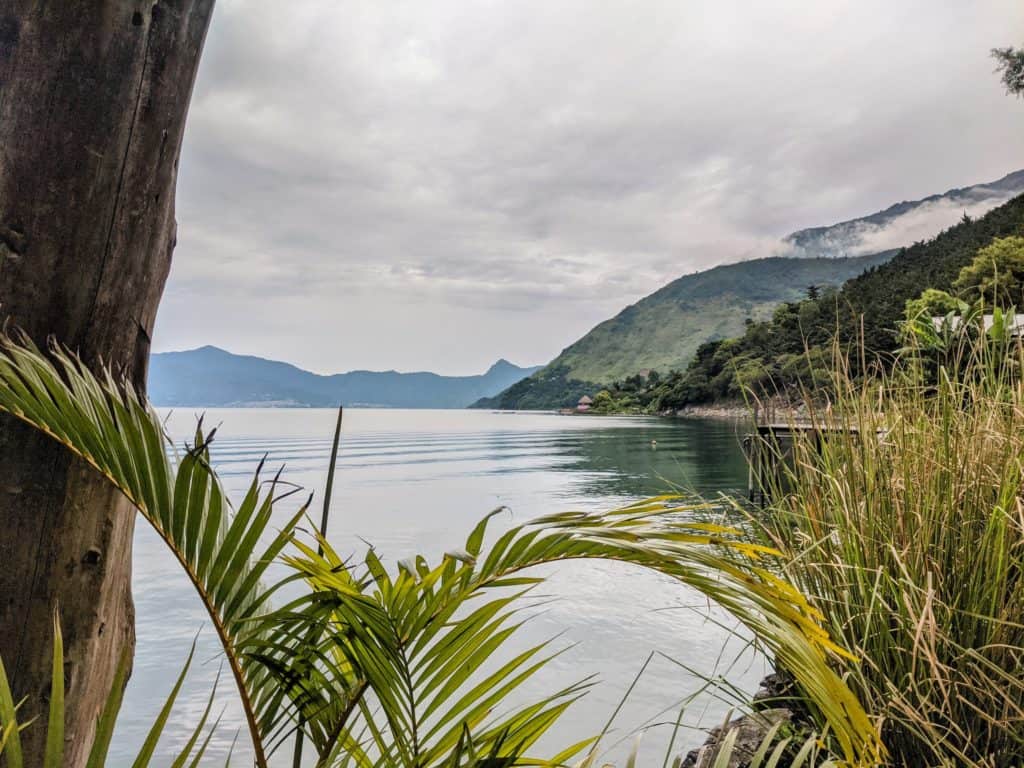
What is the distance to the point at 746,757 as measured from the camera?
2.52 m

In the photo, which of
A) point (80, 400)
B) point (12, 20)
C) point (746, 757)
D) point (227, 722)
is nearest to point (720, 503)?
point (746, 757)

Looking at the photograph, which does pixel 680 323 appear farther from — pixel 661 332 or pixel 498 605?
pixel 498 605

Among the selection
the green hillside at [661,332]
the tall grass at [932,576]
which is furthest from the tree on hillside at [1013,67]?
the green hillside at [661,332]

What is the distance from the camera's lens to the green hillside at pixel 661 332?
150250 mm

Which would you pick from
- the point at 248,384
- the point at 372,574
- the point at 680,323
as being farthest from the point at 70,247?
the point at 680,323

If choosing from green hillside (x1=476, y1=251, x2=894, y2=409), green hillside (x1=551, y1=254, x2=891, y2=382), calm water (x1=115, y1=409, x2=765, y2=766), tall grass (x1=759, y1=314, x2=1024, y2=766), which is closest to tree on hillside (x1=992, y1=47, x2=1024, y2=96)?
calm water (x1=115, y1=409, x2=765, y2=766)

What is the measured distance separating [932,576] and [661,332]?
18034cm

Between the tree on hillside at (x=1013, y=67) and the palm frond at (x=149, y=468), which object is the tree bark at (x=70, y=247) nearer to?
the palm frond at (x=149, y=468)

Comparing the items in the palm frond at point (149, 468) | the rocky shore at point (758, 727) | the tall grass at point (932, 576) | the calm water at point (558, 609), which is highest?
the palm frond at point (149, 468)

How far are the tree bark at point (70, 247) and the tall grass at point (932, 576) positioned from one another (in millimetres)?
1727

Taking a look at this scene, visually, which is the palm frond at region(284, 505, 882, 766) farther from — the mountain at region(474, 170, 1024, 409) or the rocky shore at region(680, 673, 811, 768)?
the mountain at region(474, 170, 1024, 409)

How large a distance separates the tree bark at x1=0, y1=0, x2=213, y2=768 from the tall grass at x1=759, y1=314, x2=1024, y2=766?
1727 millimetres

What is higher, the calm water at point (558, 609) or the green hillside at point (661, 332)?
the green hillside at point (661, 332)

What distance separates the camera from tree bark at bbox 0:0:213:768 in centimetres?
122
